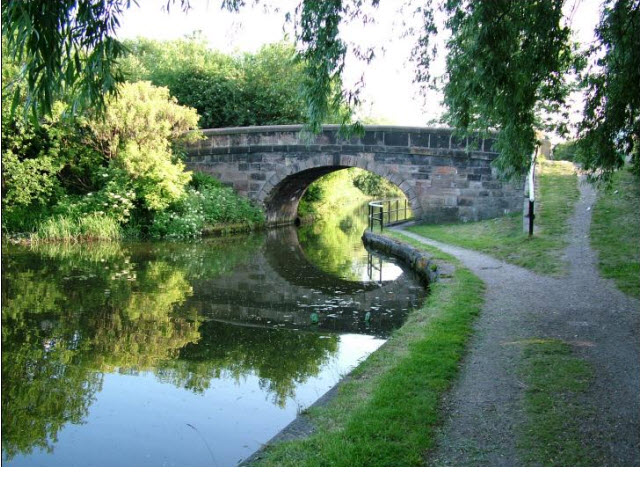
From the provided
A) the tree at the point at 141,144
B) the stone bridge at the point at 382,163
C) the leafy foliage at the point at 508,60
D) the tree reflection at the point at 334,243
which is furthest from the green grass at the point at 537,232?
the tree at the point at 141,144

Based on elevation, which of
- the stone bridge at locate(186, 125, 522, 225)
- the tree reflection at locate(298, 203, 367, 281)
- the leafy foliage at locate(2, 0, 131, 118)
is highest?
the leafy foliage at locate(2, 0, 131, 118)

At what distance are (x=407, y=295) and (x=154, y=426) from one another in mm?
5468

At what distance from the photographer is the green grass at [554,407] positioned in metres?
3.34

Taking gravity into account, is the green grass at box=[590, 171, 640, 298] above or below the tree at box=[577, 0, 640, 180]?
below

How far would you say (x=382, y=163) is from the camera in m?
18.0

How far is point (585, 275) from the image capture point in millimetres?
8695

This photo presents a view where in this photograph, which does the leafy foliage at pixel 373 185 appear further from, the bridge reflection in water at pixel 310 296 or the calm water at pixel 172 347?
the calm water at pixel 172 347

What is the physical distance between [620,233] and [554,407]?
8223mm

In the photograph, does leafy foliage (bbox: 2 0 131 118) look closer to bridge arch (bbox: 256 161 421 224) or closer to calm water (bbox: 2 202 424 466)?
calm water (bbox: 2 202 424 466)

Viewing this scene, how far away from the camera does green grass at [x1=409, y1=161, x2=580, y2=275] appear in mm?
10195

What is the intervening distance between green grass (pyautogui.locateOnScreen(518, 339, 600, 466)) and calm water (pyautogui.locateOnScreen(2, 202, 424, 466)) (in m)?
1.67

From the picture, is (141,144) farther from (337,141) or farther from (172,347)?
(172,347)

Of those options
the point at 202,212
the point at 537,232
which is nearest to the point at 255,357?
the point at 537,232

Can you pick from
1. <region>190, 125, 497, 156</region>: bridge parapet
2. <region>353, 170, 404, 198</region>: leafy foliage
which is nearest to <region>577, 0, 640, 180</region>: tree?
<region>190, 125, 497, 156</region>: bridge parapet
